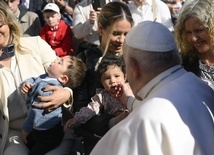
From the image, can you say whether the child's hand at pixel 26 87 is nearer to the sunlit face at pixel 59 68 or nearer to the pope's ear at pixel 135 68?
the sunlit face at pixel 59 68

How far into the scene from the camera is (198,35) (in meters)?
3.71

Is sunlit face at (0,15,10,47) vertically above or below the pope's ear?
below

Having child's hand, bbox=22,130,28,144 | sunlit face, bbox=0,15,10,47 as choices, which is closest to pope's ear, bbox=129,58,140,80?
child's hand, bbox=22,130,28,144

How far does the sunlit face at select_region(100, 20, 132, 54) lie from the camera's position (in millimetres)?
3922

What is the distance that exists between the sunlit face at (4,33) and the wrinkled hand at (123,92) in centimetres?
124

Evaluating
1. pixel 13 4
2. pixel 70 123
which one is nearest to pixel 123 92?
pixel 70 123

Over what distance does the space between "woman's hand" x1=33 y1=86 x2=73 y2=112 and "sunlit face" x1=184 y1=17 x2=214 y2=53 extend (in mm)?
1093

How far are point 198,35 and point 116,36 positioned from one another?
0.68m

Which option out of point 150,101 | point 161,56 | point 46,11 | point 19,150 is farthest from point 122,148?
point 46,11

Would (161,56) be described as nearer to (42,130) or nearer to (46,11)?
(42,130)

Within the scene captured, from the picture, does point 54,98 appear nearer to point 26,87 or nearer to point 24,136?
point 26,87

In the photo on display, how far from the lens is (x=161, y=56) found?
2.38 meters

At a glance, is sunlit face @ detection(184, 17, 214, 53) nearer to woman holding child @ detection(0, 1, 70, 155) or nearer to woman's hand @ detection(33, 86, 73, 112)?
woman's hand @ detection(33, 86, 73, 112)

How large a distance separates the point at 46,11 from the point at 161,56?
4.46 m
